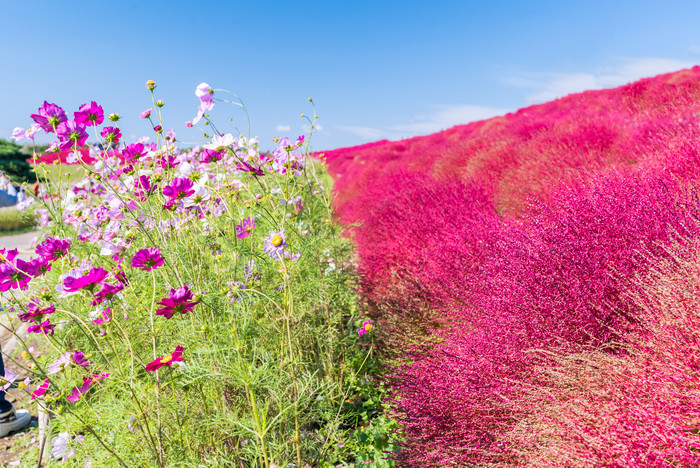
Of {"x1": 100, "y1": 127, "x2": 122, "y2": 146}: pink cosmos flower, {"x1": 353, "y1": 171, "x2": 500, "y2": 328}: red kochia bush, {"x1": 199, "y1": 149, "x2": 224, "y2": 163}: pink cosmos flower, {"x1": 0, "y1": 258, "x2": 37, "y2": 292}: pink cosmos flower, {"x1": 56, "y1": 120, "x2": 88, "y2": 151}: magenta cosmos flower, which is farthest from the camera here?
{"x1": 353, "y1": 171, "x2": 500, "y2": 328}: red kochia bush

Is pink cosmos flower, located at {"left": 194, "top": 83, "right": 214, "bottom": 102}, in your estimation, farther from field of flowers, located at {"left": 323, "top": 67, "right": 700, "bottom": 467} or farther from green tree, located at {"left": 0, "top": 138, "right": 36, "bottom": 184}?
green tree, located at {"left": 0, "top": 138, "right": 36, "bottom": 184}

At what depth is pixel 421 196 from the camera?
3225 millimetres

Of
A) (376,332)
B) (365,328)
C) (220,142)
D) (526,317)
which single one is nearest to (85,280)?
(220,142)

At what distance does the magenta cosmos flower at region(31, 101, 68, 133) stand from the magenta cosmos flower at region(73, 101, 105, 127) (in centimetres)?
7

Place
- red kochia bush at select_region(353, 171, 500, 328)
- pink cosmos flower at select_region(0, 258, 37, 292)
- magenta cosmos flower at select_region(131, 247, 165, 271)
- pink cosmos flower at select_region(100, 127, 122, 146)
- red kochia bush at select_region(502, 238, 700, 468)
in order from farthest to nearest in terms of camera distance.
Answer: red kochia bush at select_region(353, 171, 500, 328), pink cosmos flower at select_region(100, 127, 122, 146), pink cosmos flower at select_region(0, 258, 37, 292), magenta cosmos flower at select_region(131, 247, 165, 271), red kochia bush at select_region(502, 238, 700, 468)

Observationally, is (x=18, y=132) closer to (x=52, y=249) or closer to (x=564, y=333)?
(x=52, y=249)

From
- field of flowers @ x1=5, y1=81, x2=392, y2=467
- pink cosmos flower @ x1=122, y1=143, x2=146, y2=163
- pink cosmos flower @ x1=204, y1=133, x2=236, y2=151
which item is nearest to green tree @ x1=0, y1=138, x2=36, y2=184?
field of flowers @ x1=5, y1=81, x2=392, y2=467

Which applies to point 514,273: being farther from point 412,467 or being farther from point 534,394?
point 412,467

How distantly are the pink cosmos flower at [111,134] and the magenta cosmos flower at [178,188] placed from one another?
370mm

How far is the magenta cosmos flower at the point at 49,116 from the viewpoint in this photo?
1.29 metres

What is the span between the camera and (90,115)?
4.26 feet

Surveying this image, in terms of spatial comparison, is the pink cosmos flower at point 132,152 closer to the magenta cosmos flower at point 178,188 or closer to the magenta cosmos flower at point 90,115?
the magenta cosmos flower at point 90,115

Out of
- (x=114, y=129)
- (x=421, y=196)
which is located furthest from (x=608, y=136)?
(x=114, y=129)

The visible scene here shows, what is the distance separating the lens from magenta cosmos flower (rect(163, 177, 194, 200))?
3.95 ft
